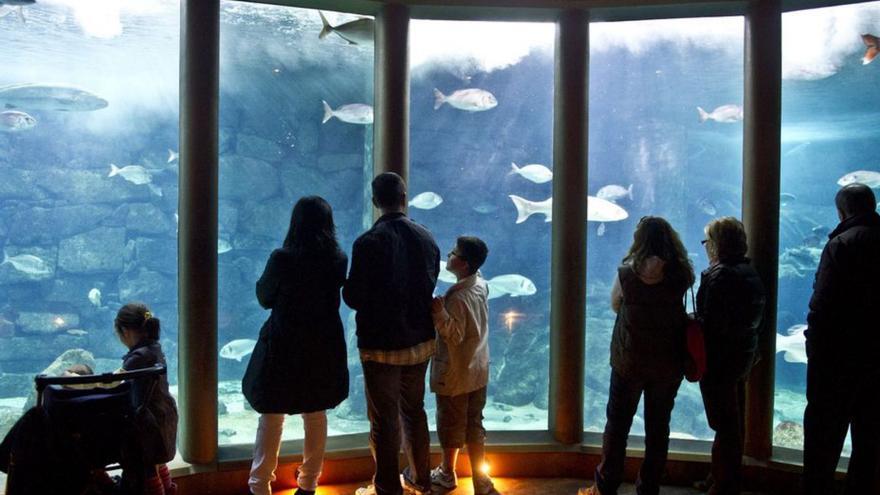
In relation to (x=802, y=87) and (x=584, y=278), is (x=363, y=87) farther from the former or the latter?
(x=802, y=87)

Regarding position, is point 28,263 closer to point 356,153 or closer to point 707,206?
point 356,153

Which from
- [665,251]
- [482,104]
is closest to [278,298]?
[665,251]

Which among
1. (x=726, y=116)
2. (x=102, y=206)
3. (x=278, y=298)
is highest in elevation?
(x=726, y=116)

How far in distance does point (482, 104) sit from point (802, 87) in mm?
3131

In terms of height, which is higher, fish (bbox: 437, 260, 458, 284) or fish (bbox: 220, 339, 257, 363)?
fish (bbox: 437, 260, 458, 284)

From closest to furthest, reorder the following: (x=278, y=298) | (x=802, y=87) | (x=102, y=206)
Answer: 1. (x=278, y=298)
2. (x=802, y=87)
3. (x=102, y=206)

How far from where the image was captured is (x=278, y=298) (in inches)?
124

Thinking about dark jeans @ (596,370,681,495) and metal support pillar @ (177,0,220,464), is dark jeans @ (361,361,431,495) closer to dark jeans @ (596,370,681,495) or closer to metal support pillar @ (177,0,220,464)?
dark jeans @ (596,370,681,495)

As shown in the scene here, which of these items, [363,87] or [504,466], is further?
[363,87]

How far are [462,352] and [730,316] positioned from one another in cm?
153

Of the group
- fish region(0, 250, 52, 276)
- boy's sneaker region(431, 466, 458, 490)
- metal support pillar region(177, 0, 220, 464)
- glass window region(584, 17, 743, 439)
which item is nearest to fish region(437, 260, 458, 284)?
glass window region(584, 17, 743, 439)

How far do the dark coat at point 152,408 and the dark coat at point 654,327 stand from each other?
2395 mm

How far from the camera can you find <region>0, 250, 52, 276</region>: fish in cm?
583

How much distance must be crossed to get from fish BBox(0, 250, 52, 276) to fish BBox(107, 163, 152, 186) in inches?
44.2
